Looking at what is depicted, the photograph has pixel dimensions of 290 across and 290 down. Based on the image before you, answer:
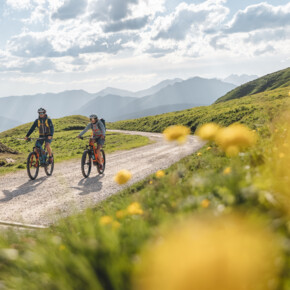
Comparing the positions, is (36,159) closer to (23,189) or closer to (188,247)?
(23,189)

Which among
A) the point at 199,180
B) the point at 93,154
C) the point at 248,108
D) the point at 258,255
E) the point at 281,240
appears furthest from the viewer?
the point at 248,108

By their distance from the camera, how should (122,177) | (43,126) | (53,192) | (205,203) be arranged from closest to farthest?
(205,203), (122,177), (53,192), (43,126)

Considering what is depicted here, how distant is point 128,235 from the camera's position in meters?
2.60

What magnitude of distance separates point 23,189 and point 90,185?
2656 mm

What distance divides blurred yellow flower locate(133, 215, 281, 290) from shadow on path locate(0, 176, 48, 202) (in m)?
9.29

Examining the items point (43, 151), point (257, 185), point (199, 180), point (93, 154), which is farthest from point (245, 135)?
point (43, 151)

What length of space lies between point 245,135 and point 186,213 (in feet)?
3.00

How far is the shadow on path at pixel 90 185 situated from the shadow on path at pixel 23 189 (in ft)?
6.09

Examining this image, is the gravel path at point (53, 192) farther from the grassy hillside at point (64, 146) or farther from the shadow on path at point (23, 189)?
the grassy hillside at point (64, 146)

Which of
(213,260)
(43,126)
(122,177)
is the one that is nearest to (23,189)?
(43,126)

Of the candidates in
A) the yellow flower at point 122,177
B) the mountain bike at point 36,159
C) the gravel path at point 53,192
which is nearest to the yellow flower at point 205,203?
the yellow flower at point 122,177

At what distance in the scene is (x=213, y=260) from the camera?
1.85 meters

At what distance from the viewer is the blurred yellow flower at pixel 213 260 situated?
1.81m

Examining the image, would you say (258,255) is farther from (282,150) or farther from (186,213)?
(282,150)
